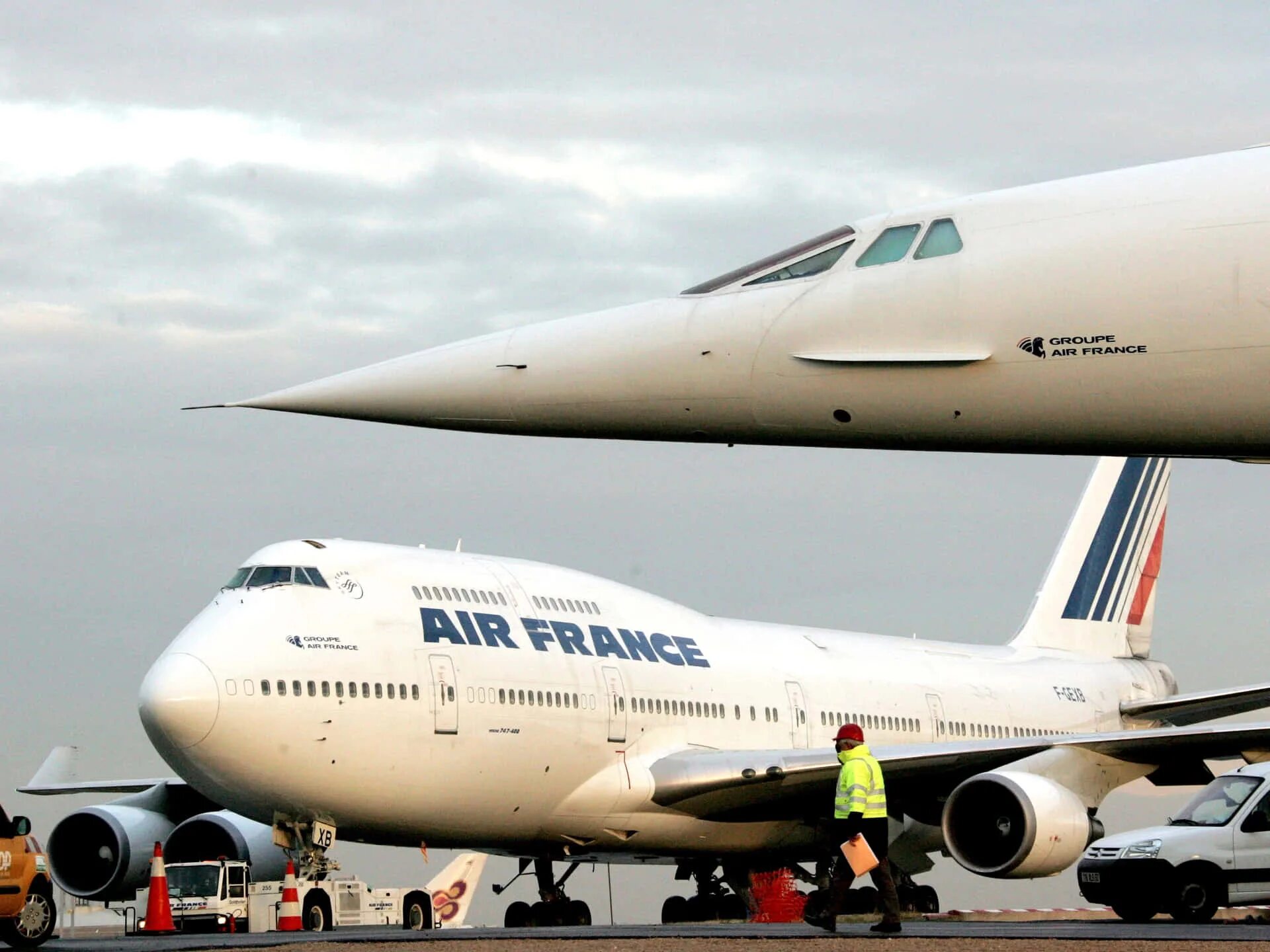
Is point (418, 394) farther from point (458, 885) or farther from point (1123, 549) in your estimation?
point (1123, 549)

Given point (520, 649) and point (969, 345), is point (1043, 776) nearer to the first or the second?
point (520, 649)

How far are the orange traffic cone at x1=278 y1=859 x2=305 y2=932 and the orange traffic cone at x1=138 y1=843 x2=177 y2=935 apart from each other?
103 cm

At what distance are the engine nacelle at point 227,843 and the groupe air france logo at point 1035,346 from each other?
16578 mm

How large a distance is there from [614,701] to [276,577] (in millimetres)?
4450

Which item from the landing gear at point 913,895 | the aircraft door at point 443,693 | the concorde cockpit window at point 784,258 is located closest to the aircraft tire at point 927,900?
the landing gear at point 913,895

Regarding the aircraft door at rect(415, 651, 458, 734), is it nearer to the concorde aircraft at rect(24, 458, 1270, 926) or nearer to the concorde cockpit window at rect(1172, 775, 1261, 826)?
the concorde aircraft at rect(24, 458, 1270, 926)

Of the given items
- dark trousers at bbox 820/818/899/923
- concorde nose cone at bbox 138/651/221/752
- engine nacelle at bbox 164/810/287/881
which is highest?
concorde nose cone at bbox 138/651/221/752

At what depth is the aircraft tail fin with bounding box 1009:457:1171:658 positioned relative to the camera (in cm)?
3234

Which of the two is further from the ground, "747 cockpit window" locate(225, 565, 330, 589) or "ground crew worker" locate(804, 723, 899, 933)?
"747 cockpit window" locate(225, 565, 330, 589)

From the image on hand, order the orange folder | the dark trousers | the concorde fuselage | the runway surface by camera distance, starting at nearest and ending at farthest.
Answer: the runway surface
the orange folder
the dark trousers
the concorde fuselage

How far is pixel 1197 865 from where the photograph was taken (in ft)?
51.4

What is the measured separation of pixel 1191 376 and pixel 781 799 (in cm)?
1541

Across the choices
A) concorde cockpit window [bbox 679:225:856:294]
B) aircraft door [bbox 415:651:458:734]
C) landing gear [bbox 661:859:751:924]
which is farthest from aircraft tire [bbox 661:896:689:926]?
concorde cockpit window [bbox 679:225:856:294]

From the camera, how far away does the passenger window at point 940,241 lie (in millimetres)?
7270
